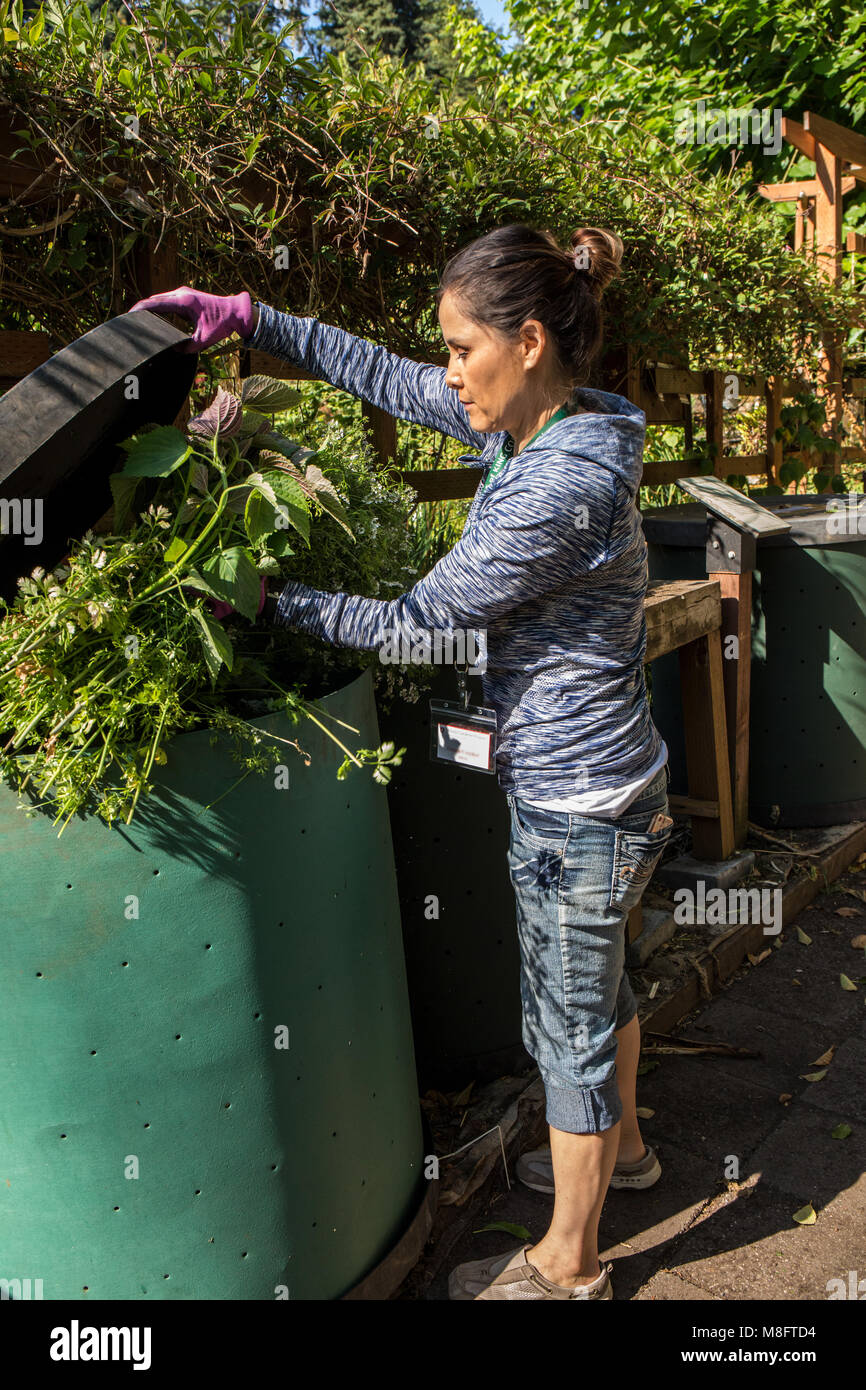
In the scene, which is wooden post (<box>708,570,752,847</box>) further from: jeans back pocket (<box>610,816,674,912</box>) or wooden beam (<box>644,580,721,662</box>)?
jeans back pocket (<box>610,816,674,912</box>)

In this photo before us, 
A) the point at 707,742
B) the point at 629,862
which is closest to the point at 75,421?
the point at 629,862

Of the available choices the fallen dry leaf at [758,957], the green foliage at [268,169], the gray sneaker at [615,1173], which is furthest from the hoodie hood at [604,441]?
the fallen dry leaf at [758,957]

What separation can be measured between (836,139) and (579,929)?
5.97 meters

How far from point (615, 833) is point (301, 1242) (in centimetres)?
83

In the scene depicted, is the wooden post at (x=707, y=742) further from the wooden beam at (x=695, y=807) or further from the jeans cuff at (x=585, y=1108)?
the jeans cuff at (x=585, y=1108)

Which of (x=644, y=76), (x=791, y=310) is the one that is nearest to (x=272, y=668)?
(x=791, y=310)

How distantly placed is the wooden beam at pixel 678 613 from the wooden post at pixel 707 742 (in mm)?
84

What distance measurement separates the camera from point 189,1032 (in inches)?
61.0

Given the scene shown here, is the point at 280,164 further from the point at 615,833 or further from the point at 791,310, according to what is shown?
the point at 791,310

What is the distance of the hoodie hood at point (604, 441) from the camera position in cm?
166

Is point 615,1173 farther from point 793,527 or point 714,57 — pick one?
point 714,57

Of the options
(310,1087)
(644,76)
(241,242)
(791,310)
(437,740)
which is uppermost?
(644,76)

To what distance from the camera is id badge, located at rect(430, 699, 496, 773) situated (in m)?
1.87
